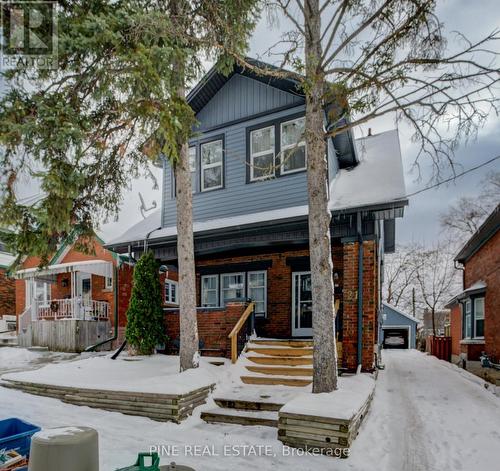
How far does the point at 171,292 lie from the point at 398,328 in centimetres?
2378

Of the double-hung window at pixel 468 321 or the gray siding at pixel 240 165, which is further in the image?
the double-hung window at pixel 468 321

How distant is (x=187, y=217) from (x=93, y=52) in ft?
11.5

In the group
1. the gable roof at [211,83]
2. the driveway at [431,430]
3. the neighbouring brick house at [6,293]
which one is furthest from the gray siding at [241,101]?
the neighbouring brick house at [6,293]

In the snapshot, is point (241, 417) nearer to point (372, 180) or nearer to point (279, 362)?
point (279, 362)

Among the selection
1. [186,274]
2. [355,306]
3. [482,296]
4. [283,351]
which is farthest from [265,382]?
[482,296]

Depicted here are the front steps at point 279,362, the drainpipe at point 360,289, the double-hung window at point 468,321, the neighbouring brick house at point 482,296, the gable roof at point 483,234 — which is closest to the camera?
the front steps at point 279,362

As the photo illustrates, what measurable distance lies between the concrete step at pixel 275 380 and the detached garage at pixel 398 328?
26.3 m

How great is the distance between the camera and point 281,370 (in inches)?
313

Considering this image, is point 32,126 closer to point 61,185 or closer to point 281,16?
point 61,185

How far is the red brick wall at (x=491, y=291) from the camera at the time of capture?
11.1 m

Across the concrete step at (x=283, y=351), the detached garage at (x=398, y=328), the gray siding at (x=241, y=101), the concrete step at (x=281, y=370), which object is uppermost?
the gray siding at (x=241, y=101)

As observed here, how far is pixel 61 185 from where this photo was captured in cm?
604

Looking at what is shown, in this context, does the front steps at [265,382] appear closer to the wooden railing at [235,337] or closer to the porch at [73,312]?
the wooden railing at [235,337]

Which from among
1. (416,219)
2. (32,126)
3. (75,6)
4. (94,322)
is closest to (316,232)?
(32,126)
